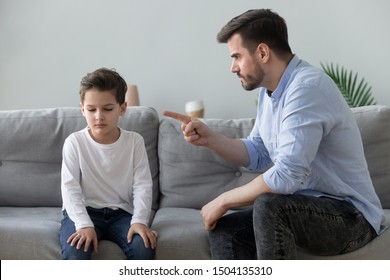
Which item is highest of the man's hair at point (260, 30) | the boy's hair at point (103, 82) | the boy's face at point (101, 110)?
the man's hair at point (260, 30)

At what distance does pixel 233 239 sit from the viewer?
182 centimetres

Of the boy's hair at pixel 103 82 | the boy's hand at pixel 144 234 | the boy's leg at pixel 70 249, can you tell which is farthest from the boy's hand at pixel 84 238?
the boy's hair at pixel 103 82

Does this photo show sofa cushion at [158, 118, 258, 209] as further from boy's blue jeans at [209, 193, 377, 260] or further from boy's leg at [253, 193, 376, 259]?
boy's leg at [253, 193, 376, 259]

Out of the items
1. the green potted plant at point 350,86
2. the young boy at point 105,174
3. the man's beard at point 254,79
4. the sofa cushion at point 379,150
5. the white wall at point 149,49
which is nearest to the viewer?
the man's beard at point 254,79

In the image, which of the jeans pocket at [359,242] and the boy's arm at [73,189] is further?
the boy's arm at [73,189]

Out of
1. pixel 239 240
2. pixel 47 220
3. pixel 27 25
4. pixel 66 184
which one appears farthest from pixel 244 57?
pixel 27 25

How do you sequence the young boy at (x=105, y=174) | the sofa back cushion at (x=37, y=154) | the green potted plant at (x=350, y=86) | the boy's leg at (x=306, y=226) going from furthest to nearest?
the green potted plant at (x=350, y=86), the sofa back cushion at (x=37, y=154), the young boy at (x=105, y=174), the boy's leg at (x=306, y=226)

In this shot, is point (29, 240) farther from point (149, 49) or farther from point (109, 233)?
point (149, 49)

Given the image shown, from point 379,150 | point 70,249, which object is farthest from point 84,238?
point 379,150

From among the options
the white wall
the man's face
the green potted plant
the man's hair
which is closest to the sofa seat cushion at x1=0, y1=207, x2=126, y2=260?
Answer: the man's face

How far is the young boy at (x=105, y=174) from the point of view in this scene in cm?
198

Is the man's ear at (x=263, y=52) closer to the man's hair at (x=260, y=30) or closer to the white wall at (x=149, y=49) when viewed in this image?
the man's hair at (x=260, y=30)

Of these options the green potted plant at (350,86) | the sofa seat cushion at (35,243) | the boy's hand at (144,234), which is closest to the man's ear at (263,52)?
the boy's hand at (144,234)

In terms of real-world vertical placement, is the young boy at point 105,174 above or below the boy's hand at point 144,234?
above
